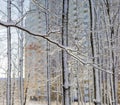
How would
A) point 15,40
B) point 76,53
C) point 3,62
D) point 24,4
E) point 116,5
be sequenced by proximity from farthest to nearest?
point 3,62 < point 15,40 < point 24,4 < point 116,5 < point 76,53

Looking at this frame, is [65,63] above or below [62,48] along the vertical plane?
below

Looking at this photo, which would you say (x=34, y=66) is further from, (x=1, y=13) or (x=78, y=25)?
(x=1, y=13)

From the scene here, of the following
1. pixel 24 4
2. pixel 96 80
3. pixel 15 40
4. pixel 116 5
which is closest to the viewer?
pixel 96 80

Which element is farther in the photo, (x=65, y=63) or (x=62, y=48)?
(x=65, y=63)

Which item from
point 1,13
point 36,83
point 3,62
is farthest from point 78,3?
point 36,83

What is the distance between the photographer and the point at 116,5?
7883mm

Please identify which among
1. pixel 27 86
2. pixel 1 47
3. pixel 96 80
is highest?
pixel 1 47

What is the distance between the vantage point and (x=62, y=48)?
2432 millimetres

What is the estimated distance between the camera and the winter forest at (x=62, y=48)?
11.8ft

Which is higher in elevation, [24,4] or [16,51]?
[24,4]

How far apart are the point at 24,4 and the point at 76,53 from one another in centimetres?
759

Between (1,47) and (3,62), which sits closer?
(1,47)

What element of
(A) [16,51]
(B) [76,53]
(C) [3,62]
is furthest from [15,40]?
(B) [76,53]

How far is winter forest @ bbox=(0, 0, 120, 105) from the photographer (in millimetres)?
3601
